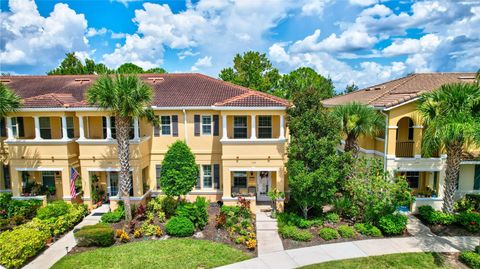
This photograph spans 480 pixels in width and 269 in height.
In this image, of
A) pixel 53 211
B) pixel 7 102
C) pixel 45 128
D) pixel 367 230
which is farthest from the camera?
pixel 45 128

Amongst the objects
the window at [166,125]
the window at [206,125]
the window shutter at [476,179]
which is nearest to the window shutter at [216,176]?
the window at [206,125]

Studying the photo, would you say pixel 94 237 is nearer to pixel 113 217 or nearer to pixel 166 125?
pixel 113 217

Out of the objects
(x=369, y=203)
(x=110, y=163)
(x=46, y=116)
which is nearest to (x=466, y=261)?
(x=369, y=203)

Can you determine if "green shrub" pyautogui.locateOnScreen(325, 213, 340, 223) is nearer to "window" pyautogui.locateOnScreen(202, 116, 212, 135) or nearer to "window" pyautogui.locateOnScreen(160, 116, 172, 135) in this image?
"window" pyautogui.locateOnScreen(202, 116, 212, 135)

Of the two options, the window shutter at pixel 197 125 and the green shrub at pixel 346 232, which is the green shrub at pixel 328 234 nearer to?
the green shrub at pixel 346 232

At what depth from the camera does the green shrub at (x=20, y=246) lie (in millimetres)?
12438

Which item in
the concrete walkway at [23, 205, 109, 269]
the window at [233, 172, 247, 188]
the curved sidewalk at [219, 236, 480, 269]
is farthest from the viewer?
the window at [233, 172, 247, 188]

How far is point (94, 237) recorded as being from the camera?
46.8 feet

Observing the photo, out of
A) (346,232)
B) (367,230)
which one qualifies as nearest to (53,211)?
(346,232)

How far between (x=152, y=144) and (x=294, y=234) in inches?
437

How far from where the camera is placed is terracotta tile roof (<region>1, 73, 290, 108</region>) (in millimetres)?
18094

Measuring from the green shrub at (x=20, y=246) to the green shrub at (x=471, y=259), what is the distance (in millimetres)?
18884

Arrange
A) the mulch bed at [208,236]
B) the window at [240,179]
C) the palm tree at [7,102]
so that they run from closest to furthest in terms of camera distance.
A: the mulch bed at [208,236] < the palm tree at [7,102] < the window at [240,179]

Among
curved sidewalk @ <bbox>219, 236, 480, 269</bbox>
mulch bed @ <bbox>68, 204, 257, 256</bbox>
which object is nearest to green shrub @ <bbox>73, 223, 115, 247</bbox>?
mulch bed @ <bbox>68, 204, 257, 256</bbox>
